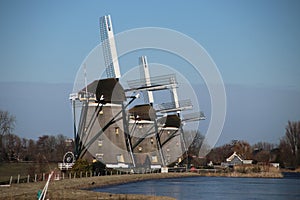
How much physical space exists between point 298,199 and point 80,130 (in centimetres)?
→ 2065

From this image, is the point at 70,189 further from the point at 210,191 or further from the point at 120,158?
the point at 120,158

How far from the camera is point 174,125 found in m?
58.9

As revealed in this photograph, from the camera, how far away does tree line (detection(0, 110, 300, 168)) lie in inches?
2672

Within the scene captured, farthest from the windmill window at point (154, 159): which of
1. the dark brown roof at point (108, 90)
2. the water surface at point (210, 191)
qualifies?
the water surface at point (210, 191)

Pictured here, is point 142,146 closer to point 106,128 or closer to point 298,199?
point 106,128

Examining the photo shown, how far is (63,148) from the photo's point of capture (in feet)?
277

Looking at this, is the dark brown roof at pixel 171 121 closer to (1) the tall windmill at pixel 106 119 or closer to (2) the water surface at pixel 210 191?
(1) the tall windmill at pixel 106 119

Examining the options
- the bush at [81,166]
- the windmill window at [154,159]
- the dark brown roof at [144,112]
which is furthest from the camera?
the windmill window at [154,159]

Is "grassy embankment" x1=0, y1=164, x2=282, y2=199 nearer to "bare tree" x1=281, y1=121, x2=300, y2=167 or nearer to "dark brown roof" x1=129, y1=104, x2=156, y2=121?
"dark brown roof" x1=129, y1=104, x2=156, y2=121

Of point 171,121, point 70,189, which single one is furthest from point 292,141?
point 70,189

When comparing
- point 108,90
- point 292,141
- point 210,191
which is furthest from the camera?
point 292,141

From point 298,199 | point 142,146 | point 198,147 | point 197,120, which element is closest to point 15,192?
point 298,199

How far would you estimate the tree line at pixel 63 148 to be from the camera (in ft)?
223

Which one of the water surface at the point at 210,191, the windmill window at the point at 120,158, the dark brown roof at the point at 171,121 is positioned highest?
the dark brown roof at the point at 171,121
